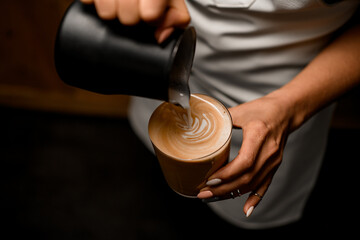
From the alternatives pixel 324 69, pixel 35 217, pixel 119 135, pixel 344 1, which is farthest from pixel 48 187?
pixel 344 1

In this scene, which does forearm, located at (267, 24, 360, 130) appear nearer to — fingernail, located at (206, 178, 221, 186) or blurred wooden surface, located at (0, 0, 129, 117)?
fingernail, located at (206, 178, 221, 186)

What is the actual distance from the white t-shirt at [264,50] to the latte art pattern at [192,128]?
209mm

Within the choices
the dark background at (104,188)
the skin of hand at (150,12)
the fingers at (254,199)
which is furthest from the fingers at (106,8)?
the dark background at (104,188)

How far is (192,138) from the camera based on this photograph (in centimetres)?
88

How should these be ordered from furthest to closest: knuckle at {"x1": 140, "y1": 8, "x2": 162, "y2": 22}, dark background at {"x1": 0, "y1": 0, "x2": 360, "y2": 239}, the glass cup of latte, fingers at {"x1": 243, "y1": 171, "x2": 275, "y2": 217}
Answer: dark background at {"x1": 0, "y1": 0, "x2": 360, "y2": 239}, fingers at {"x1": 243, "y1": 171, "x2": 275, "y2": 217}, the glass cup of latte, knuckle at {"x1": 140, "y1": 8, "x2": 162, "y2": 22}

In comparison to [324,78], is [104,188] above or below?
below

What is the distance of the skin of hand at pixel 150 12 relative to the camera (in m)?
0.59

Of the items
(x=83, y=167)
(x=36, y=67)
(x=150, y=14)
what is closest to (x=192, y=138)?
(x=150, y=14)

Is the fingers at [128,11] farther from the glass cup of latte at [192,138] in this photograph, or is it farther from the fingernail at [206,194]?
the fingernail at [206,194]

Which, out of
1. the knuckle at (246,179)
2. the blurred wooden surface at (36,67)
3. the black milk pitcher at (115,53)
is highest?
the black milk pitcher at (115,53)

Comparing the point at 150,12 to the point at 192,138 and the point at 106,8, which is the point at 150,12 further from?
the point at 192,138

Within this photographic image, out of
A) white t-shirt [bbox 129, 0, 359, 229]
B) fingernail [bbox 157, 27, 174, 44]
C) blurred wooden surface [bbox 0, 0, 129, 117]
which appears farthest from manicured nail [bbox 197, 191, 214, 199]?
blurred wooden surface [bbox 0, 0, 129, 117]

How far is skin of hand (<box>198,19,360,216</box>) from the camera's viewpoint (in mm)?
880

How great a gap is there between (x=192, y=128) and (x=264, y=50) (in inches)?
13.5
